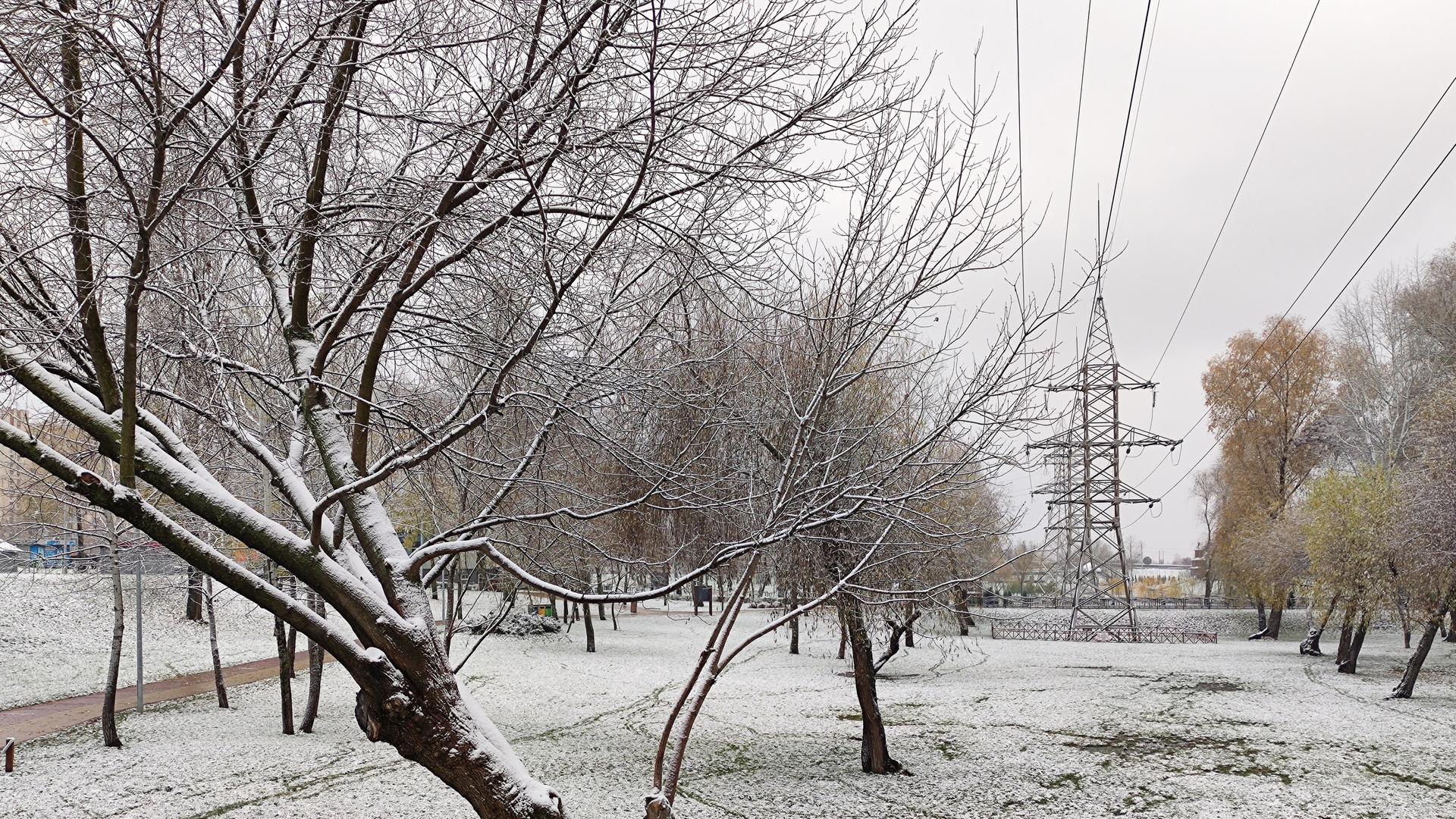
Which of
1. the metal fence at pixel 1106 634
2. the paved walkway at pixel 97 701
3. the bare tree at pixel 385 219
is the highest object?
the bare tree at pixel 385 219

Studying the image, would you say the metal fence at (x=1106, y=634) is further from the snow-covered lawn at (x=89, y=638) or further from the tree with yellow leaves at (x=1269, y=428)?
the snow-covered lawn at (x=89, y=638)

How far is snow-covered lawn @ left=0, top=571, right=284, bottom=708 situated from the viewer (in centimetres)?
1862

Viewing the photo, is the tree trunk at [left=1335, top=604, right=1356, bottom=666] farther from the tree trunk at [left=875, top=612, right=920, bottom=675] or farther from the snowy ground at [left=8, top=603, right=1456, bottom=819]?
the tree trunk at [left=875, top=612, right=920, bottom=675]

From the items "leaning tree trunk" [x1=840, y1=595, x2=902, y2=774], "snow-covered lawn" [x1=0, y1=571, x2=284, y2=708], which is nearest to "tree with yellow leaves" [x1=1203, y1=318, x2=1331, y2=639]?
"leaning tree trunk" [x1=840, y1=595, x2=902, y2=774]

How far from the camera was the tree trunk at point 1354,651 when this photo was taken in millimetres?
21938

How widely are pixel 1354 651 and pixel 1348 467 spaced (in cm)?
1334

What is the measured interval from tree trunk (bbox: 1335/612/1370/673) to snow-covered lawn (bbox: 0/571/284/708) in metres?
25.2

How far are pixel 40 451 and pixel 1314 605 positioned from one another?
92.6 feet

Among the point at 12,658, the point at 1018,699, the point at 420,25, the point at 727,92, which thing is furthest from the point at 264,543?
the point at 12,658

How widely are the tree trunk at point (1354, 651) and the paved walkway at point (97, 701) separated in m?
24.8

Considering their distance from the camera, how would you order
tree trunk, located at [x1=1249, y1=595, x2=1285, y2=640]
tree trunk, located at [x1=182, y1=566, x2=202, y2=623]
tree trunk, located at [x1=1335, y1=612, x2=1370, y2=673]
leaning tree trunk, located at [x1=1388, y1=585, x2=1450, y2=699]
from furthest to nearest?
tree trunk, located at [x1=1249, y1=595, x2=1285, y2=640], tree trunk, located at [x1=182, y1=566, x2=202, y2=623], tree trunk, located at [x1=1335, y1=612, x2=1370, y2=673], leaning tree trunk, located at [x1=1388, y1=585, x2=1450, y2=699]

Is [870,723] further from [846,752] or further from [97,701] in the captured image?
[97,701]

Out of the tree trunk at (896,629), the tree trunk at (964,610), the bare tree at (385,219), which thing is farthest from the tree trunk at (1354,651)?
the bare tree at (385,219)

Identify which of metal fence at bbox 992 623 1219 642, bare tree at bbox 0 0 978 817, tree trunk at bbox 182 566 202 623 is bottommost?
metal fence at bbox 992 623 1219 642
